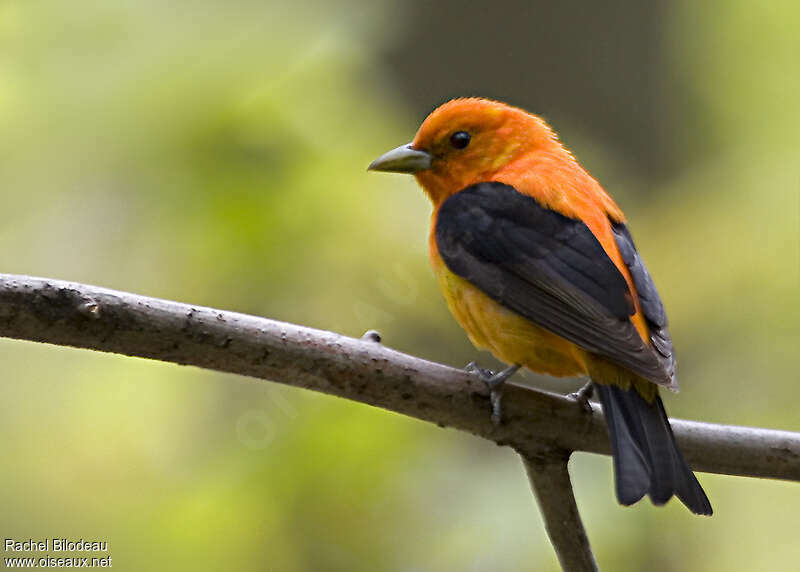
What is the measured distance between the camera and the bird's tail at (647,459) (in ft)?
10.2

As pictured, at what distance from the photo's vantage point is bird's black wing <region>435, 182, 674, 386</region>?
11.5ft

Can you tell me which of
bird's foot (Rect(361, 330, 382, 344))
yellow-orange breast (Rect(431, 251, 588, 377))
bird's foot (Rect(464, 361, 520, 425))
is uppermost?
yellow-orange breast (Rect(431, 251, 588, 377))

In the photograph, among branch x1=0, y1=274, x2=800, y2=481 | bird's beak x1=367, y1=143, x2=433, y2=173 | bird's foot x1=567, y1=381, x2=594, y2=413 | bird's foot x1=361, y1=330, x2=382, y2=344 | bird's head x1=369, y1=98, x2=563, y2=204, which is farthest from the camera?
bird's head x1=369, y1=98, x2=563, y2=204

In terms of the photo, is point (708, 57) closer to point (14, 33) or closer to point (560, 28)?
point (560, 28)

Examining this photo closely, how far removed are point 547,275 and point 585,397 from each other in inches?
18.2

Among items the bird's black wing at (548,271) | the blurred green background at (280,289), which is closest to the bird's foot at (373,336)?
the blurred green background at (280,289)

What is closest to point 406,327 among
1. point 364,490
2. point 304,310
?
point 304,310

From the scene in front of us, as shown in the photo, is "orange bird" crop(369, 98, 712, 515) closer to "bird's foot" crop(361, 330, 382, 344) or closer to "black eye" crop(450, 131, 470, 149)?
"black eye" crop(450, 131, 470, 149)

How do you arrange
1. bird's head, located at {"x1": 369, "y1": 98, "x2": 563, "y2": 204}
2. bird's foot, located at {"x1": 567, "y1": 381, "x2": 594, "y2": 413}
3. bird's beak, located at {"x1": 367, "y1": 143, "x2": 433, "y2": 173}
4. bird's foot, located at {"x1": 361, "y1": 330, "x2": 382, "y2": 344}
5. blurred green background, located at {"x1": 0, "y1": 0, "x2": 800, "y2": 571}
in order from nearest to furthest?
bird's foot, located at {"x1": 361, "y1": 330, "x2": 382, "y2": 344} < bird's foot, located at {"x1": 567, "y1": 381, "x2": 594, "y2": 413} < blurred green background, located at {"x1": 0, "y1": 0, "x2": 800, "y2": 571} < bird's beak, located at {"x1": 367, "y1": 143, "x2": 433, "y2": 173} < bird's head, located at {"x1": 369, "y1": 98, "x2": 563, "y2": 204}

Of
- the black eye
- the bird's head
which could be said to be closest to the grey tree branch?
the bird's head

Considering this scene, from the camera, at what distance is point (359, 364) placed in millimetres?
3178

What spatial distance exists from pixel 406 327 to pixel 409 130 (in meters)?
0.95

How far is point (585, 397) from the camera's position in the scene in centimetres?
370

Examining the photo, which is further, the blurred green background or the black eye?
the black eye
